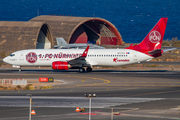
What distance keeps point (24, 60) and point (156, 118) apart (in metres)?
36.7

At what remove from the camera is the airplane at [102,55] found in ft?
162

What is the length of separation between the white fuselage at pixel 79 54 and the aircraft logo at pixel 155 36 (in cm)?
302

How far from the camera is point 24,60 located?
173 feet

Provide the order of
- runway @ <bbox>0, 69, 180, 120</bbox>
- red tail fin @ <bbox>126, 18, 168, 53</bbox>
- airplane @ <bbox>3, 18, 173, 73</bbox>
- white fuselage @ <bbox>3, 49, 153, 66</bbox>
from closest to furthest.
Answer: runway @ <bbox>0, 69, 180, 120</bbox>
airplane @ <bbox>3, 18, 173, 73</bbox>
white fuselage @ <bbox>3, 49, 153, 66</bbox>
red tail fin @ <bbox>126, 18, 168, 53</bbox>

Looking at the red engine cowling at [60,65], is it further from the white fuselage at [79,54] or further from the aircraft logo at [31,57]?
the aircraft logo at [31,57]

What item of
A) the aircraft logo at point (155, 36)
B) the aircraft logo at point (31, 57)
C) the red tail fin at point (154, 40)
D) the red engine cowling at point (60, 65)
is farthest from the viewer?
the aircraft logo at point (31, 57)

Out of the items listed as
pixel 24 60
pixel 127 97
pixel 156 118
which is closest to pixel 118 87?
pixel 127 97

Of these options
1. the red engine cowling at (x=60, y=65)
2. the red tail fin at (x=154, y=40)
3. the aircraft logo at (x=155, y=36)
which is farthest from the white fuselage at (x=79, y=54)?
the aircraft logo at (x=155, y=36)

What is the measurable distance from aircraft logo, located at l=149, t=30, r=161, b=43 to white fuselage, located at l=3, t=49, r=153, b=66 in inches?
119

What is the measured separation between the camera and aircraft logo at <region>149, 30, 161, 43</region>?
50.6 m

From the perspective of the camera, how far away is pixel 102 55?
50.3 meters

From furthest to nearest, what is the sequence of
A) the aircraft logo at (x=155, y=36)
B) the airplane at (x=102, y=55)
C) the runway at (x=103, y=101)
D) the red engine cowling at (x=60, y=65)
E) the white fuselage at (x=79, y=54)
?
the aircraft logo at (x=155, y=36) < the white fuselage at (x=79, y=54) < the airplane at (x=102, y=55) < the red engine cowling at (x=60, y=65) < the runway at (x=103, y=101)

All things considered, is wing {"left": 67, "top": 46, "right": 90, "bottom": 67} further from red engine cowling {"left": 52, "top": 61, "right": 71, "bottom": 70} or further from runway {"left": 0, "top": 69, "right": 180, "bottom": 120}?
runway {"left": 0, "top": 69, "right": 180, "bottom": 120}

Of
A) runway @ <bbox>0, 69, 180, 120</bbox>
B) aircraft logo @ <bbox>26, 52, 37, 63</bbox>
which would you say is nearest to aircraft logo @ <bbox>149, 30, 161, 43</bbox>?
runway @ <bbox>0, 69, 180, 120</bbox>
